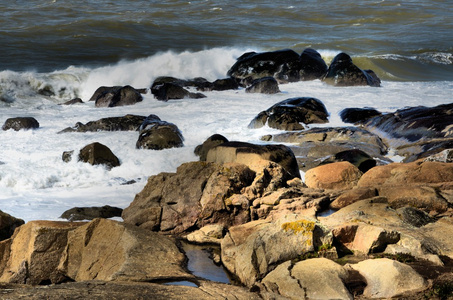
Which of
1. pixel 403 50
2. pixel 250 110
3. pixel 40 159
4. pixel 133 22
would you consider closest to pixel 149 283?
pixel 40 159

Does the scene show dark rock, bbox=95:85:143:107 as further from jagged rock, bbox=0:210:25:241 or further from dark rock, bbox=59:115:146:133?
jagged rock, bbox=0:210:25:241

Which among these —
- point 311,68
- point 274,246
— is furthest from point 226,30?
point 274,246

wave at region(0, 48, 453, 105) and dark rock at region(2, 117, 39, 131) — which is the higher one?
wave at region(0, 48, 453, 105)

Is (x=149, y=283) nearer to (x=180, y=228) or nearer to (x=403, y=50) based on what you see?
(x=180, y=228)

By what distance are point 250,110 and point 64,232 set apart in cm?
1028

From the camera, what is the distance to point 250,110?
1636cm

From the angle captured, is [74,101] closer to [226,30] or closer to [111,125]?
[111,125]

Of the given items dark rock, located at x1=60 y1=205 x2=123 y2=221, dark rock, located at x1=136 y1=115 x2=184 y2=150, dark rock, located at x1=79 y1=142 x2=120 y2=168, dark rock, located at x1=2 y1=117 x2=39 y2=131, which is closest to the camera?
dark rock, located at x1=60 y1=205 x2=123 y2=221

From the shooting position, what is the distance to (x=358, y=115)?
49.0 feet

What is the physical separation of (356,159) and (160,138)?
174 inches

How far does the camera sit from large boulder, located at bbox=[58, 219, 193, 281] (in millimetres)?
5863

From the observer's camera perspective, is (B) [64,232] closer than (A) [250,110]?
Yes

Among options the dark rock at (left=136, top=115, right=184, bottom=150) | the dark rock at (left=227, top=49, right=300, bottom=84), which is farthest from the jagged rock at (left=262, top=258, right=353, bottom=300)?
the dark rock at (left=227, top=49, right=300, bottom=84)

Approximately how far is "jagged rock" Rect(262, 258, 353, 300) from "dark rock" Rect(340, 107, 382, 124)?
9368 mm
